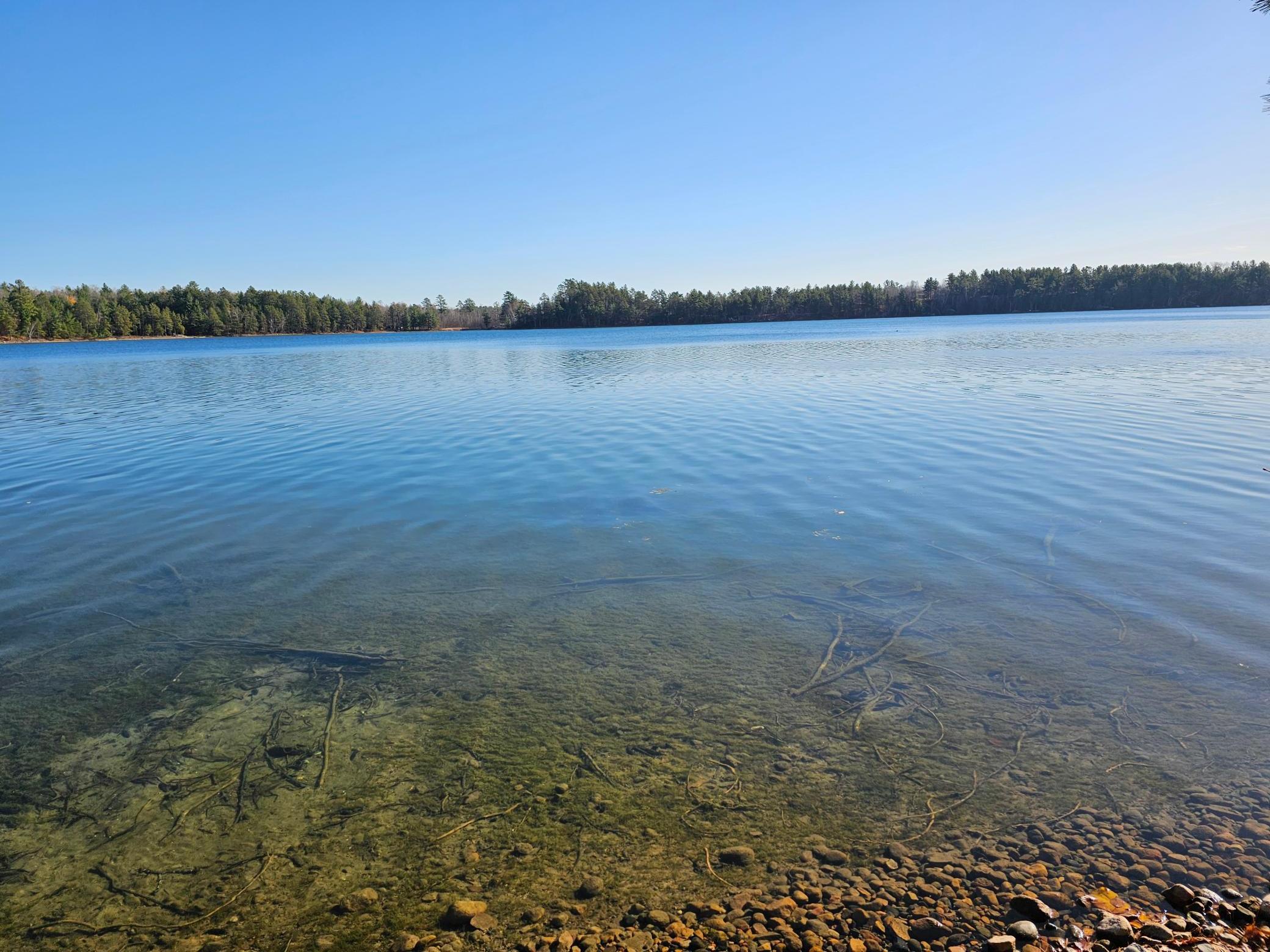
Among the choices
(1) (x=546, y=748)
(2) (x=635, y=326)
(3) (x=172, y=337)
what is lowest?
(1) (x=546, y=748)

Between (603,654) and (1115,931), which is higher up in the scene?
(1115,931)

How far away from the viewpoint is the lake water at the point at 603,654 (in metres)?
4.27

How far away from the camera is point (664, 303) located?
189m

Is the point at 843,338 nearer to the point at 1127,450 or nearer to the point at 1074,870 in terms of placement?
the point at 1127,450

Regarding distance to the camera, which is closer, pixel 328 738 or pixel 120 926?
pixel 120 926

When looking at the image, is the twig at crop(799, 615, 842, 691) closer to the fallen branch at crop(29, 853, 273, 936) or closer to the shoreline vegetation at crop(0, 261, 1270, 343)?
the fallen branch at crop(29, 853, 273, 936)

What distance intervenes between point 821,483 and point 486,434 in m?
10.5

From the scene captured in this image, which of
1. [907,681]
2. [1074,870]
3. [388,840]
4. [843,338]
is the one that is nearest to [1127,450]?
[907,681]

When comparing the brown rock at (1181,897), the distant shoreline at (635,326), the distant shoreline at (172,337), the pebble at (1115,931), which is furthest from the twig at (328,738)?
the distant shoreline at (635,326)

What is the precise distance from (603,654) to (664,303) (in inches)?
7470

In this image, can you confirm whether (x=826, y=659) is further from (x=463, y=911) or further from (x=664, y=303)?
(x=664, y=303)

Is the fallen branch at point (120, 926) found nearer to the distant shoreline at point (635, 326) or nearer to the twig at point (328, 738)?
the twig at point (328, 738)

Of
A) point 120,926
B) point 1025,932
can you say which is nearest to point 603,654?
point 120,926

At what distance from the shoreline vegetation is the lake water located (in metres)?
149
